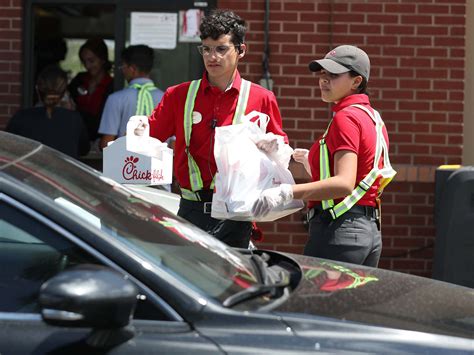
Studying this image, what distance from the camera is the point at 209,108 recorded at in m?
5.59

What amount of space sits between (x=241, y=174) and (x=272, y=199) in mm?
213

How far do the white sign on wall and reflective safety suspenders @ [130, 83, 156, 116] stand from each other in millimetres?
704

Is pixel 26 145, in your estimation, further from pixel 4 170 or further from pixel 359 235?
pixel 359 235

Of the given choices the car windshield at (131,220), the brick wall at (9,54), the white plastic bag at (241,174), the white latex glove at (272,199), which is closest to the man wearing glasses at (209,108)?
the white plastic bag at (241,174)

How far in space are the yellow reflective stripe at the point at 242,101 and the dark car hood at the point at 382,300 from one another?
5.46 ft

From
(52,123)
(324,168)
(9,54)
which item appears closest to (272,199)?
(324,168)

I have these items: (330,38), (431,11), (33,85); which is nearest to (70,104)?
(33,85)

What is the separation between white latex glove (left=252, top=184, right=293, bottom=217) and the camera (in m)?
4.89

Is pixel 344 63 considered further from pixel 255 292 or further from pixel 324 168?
pixel 255 292

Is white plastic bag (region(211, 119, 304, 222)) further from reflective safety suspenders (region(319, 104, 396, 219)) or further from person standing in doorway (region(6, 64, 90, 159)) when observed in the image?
person standing in doorway (region(6, 64, 90, 159))

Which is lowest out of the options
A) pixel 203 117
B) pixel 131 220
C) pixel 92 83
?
pixel 131 220

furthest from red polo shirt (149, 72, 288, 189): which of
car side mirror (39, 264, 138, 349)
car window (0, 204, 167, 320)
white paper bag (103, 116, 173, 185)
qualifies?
car side mirror (39, 264, 138, 349)

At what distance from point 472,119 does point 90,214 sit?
5.88 meters

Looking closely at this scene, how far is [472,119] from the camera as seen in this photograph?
8.59m
